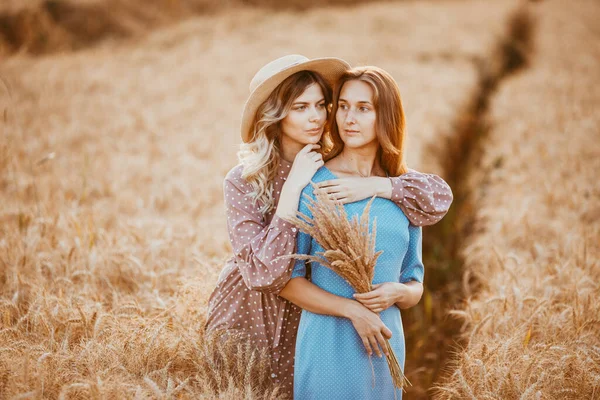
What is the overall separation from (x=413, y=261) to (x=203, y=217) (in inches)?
115

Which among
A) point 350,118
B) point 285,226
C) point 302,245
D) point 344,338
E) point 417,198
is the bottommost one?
point 344,338

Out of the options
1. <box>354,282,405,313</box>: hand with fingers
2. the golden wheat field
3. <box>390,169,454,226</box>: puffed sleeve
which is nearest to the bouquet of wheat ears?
<box>354,282,405,313</box>: hand with fingers

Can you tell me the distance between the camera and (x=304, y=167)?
2498mm

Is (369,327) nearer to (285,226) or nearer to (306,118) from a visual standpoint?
(285,226)

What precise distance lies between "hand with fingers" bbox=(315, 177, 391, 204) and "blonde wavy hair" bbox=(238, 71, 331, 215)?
13.1 inches

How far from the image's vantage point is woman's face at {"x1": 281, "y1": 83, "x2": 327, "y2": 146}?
265 centimetres

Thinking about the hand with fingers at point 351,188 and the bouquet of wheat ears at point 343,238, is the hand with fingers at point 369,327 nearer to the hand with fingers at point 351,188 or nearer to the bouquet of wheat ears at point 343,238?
the bouquet of wheat ears at point 343,238

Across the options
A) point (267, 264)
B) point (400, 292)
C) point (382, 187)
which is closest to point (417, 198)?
point (382, 187)

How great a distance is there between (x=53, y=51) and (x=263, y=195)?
14595 mm

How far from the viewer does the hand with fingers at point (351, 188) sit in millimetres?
2402

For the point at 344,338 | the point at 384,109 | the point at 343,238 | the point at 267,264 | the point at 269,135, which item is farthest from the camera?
the point at 269,135

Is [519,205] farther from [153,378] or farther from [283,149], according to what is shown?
[153,378]

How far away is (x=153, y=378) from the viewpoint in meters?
2.41

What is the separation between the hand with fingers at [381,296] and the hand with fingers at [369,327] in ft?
0.11
